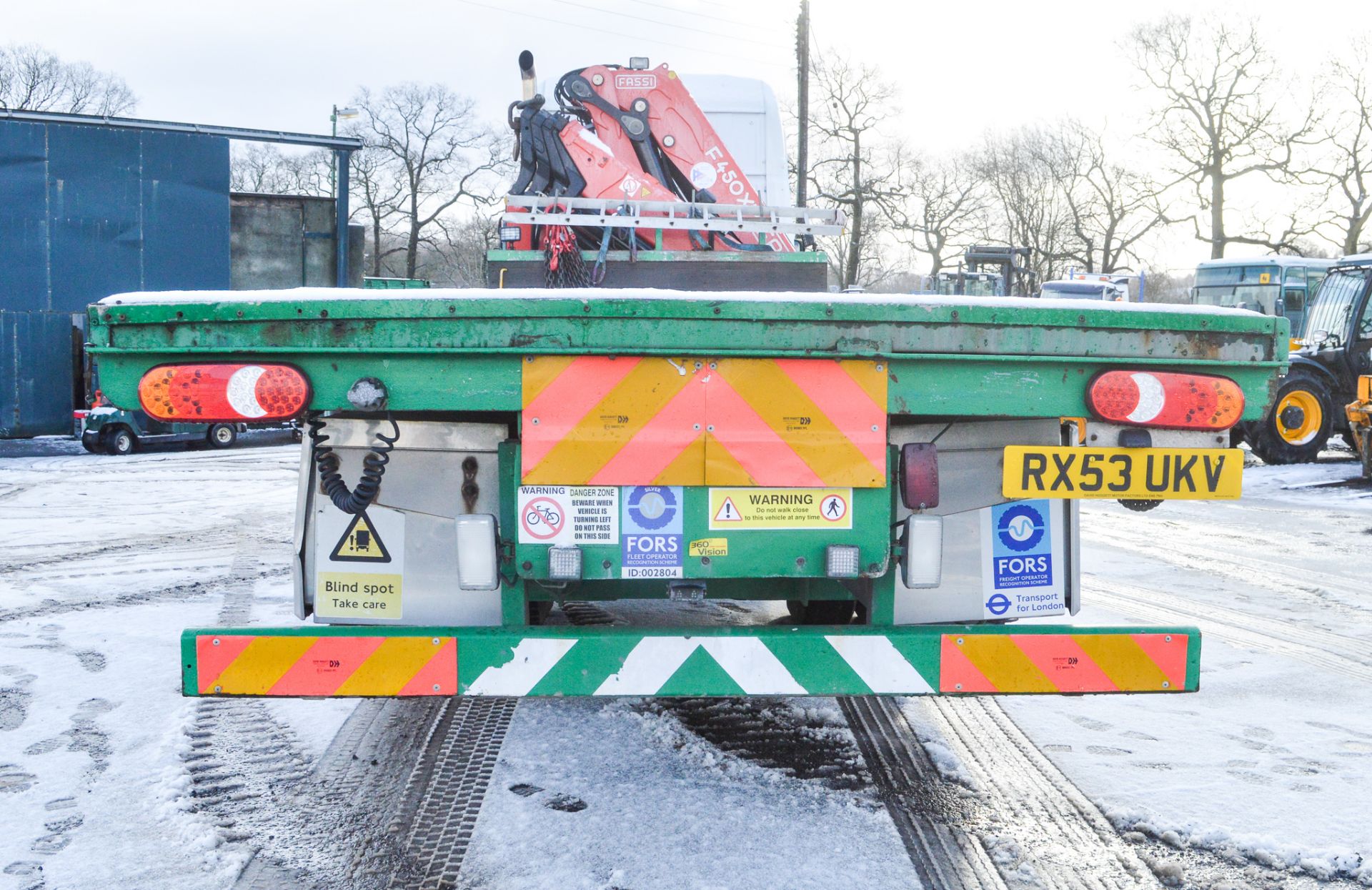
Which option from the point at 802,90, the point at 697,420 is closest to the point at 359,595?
the point at 697,420

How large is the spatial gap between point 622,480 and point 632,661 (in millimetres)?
484

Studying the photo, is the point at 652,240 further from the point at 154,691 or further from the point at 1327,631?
the point at 1327,631

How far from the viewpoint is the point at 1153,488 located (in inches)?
114

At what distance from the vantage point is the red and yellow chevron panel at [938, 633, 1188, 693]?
2904 mm

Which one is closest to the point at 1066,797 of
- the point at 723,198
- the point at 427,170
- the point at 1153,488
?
the point at 1153,488

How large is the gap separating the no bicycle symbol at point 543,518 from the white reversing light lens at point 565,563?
52 mm

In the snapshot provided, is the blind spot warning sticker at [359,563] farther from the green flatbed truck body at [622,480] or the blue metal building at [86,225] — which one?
the blue metal building at [86,225]

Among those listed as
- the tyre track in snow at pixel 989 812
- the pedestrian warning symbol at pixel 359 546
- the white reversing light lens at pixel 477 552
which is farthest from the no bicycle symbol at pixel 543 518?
the tyre track in snow at pixel 989 812

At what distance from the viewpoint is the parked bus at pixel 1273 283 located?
87.9ft

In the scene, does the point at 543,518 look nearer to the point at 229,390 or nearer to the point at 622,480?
the point at 622,480

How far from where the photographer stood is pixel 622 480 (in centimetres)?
280

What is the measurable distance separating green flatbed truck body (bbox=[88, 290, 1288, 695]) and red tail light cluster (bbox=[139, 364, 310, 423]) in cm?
3

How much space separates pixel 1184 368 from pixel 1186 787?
4.98 ft

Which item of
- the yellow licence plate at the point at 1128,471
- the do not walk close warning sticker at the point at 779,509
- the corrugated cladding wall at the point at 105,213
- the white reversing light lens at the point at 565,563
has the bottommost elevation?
the white reversing light lens at the point at 565,563
